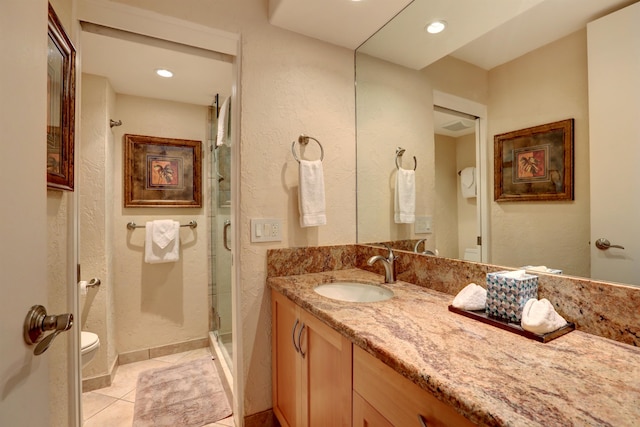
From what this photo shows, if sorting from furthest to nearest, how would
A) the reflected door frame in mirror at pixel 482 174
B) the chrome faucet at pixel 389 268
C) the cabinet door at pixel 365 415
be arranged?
the chrome faucet at pixel 389 268 → the reflected door frame in mirror at pixel 482 174 → the cabinet door at pixel 365 415

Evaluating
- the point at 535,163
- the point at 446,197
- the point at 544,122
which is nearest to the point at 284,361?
the point at 446,197

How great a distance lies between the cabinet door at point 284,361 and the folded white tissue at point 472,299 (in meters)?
0.63

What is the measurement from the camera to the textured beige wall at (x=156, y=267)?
7.23 ft

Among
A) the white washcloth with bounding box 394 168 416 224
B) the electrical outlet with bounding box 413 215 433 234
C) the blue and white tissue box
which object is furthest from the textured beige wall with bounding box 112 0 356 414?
the blue and white tissue box

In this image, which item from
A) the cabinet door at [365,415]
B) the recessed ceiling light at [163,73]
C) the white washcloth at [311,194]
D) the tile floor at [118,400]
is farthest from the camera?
the recessed ceiling light at [163,73]

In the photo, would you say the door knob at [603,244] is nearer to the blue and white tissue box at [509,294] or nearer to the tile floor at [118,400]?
the blue and white tissue box at [509,294]

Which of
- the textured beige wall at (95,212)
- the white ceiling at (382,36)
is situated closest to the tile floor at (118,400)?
the textured beige wall at (95,212)

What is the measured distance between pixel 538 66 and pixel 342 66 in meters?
1.05

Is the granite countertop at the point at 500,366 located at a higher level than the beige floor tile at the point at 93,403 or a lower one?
higher

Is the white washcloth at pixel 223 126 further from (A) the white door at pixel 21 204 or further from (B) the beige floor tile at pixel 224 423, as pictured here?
(B) the beige floor tile at pixel 224 423

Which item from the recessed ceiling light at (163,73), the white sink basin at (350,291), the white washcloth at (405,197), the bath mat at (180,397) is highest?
the recessed ceiling light at (163,73)

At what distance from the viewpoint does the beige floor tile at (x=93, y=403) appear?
5.42 ft

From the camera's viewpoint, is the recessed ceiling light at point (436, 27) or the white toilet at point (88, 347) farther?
Answer: the white toilet at point (88, 347)

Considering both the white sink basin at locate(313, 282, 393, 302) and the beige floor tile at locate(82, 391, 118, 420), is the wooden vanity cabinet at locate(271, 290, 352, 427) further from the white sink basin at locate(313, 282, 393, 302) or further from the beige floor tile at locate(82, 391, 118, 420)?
the beige floor tile at locate(82, 391, 118, 420)
